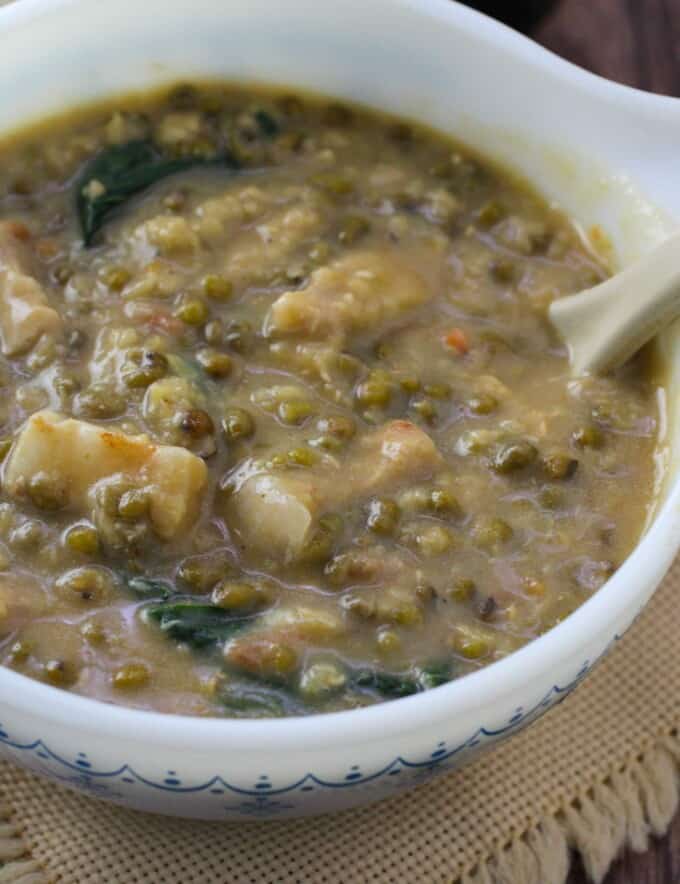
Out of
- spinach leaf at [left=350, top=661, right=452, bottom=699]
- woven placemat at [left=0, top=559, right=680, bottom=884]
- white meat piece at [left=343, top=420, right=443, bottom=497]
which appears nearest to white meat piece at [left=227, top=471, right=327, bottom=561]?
white meat piece at [left=343, top=420, right=443, bottom=497]

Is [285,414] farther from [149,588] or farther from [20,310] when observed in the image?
[20,310]

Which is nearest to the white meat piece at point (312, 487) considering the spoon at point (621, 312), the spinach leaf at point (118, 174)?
the spoon at point (621, 312)

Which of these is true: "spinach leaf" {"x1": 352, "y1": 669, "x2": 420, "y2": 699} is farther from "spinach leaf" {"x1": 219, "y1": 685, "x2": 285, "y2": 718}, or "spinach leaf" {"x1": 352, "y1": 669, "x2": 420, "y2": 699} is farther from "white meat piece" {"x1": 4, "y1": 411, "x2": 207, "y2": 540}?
"white meat piece" {"x1": 4, "y1": 411, "x2": 207, "y2": 540}

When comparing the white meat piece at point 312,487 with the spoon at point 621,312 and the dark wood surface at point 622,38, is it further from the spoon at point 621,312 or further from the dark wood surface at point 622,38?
the dark wood surface at point 622,38

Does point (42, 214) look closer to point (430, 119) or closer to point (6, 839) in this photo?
point (430, 119)

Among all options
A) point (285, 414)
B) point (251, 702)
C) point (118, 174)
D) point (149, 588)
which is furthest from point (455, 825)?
point (118, 174)

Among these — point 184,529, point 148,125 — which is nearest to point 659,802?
point 184,529
